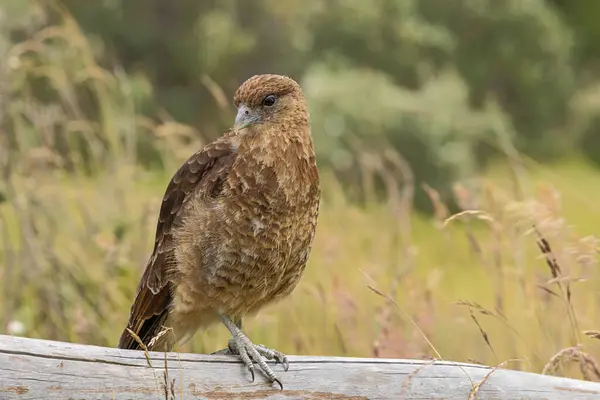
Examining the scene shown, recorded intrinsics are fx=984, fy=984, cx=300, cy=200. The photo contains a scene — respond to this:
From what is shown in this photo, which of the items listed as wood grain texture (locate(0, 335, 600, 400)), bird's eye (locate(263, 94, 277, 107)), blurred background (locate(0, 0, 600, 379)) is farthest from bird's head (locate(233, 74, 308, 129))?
wood grain texture (locate(0, 335, 600, 400))

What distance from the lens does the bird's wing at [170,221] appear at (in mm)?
1972

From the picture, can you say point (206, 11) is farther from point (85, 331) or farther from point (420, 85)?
point (85, 331)

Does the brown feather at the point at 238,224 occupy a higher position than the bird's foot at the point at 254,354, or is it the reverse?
the brown feather at the point at 238,224

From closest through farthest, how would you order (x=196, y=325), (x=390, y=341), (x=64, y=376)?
(x=64, y=376) < (x=196, y=325) < (x=390, y=341)

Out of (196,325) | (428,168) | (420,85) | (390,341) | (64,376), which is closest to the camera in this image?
(64,376)

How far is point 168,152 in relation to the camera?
10.2ft

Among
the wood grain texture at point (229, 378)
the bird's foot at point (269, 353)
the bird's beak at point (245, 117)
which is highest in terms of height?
the bird's beak at point (245, 117)

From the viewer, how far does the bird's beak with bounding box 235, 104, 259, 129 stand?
1995 millimetres

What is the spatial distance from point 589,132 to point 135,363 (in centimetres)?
553

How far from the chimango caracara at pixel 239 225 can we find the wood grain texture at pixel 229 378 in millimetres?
85

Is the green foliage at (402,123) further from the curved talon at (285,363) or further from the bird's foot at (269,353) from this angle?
the curved talon at (285,363)

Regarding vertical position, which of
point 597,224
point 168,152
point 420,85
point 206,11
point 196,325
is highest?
point 206,11

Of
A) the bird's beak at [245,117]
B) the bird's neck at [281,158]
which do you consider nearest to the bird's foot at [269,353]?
the bird's neck at [281,158]

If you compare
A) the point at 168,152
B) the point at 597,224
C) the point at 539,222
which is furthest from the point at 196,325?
the point at 597,224
